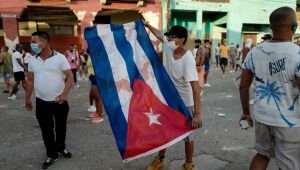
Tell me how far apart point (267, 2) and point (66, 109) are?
951 inches

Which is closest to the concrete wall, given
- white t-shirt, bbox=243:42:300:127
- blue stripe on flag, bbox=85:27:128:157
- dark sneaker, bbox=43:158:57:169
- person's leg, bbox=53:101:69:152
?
person's leg, bbox=53:101:69:152

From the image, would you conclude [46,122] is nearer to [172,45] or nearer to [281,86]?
[172,45]

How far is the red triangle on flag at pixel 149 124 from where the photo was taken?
Result: 343cm

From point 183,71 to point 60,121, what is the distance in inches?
76.1

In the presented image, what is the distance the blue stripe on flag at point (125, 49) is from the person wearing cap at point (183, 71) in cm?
32

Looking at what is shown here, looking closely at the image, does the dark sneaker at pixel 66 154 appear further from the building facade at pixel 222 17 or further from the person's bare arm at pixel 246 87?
the building facade at pixel 222 17

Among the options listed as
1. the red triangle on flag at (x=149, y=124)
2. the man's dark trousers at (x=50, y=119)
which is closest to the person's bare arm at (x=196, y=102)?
the red triangle on flag at (x=149, y=124)

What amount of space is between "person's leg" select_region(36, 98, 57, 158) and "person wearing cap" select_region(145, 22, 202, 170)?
1.74 metres

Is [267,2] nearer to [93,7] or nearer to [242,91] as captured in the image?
[93,7]

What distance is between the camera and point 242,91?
2.92 meters

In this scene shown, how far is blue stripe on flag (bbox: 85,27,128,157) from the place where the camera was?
3461 millimetres

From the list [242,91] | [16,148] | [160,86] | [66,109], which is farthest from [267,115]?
[16,148]

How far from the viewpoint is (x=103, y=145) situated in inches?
197

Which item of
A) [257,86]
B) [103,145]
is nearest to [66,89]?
[103,145]
